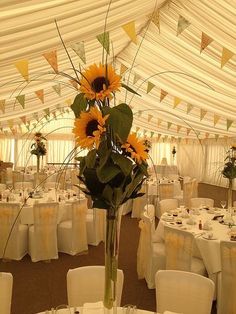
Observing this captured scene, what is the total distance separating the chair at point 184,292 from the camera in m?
2.64

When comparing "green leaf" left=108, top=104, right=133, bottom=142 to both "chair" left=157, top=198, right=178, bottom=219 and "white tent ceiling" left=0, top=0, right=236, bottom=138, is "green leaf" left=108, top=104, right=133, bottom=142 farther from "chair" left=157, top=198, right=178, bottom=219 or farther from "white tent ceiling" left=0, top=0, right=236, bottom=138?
"chair" left=157, top=198, right=178, bottom=219

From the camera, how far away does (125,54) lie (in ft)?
21.6

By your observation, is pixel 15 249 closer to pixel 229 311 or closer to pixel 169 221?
pixel 169 221

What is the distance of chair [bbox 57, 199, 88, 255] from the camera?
5820 mm

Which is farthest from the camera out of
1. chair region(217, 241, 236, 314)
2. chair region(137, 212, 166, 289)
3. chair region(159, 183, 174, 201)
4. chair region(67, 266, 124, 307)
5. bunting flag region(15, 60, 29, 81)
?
chair region(159, 183, 174, 201)

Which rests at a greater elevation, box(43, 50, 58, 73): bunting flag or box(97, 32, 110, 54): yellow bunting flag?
box(43, 50, 58, 73): bunting flag

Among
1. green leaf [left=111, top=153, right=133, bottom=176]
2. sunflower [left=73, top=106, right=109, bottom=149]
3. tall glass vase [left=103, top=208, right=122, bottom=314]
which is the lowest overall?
tall glass vase [left=103, top=208, right=122, bottom=314]

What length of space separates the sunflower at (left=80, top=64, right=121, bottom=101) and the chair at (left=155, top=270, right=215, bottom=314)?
166 cm

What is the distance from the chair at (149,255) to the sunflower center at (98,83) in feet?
10.2

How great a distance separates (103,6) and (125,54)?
3637 mm

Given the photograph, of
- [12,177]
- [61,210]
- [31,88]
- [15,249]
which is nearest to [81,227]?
[61,210]

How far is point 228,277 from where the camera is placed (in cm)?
364

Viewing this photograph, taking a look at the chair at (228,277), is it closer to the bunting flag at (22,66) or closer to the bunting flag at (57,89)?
the bunting flag at (22,66)

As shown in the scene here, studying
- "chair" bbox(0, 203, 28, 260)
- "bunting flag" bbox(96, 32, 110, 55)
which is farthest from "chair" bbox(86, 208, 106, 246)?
"bunting flag" bbox(96, 32, 110, 55)
